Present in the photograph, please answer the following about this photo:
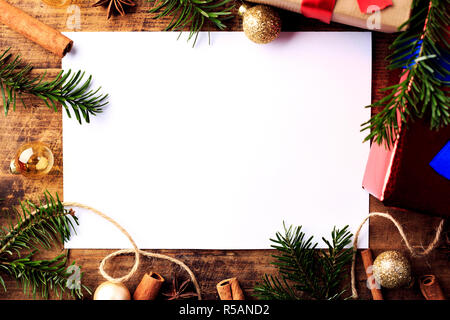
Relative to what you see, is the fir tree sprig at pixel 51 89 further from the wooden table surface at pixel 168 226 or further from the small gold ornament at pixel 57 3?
the small gold ornament at pixel 57 3

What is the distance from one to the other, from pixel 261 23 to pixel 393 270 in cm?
62

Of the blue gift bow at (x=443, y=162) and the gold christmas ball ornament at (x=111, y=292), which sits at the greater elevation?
the blue gift bow at (x=443, y=162)

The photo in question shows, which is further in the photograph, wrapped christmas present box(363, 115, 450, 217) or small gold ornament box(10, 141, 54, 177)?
small gold ornament box(10, 141, 54, 177)

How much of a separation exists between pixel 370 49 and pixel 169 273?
73 cm

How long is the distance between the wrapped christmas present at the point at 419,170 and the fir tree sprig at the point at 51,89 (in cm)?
67

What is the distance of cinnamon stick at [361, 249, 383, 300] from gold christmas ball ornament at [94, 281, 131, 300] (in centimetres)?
57

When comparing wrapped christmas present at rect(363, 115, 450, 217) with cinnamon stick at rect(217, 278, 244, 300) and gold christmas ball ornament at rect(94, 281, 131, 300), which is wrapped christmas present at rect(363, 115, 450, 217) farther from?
gold christmas ball ornament at rect(94, 281, 131, 300)

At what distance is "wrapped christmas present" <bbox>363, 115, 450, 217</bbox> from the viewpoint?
2.38 ft

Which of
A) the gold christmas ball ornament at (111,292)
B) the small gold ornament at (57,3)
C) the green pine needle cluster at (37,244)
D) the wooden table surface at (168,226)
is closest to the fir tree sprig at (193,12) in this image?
the wooden table surface at (168,226)

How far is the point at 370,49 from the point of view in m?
0.84

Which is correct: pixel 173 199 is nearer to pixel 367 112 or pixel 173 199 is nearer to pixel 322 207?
pixel 322 207

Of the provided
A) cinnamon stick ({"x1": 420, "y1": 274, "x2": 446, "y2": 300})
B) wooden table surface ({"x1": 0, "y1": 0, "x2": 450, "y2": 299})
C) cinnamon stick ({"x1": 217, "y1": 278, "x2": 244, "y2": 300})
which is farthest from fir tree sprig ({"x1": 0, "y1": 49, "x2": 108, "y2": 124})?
cinnamon stick ({"x1": 420, "y1": 274, "x2": 446, "y2": 300})

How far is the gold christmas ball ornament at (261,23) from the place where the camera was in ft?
2.53

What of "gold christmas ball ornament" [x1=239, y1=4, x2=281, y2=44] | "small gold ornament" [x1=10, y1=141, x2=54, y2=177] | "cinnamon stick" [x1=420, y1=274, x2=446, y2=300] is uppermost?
"gold christmas ball ornament" [x1=239, y1=4, x2=281, y2=44]
